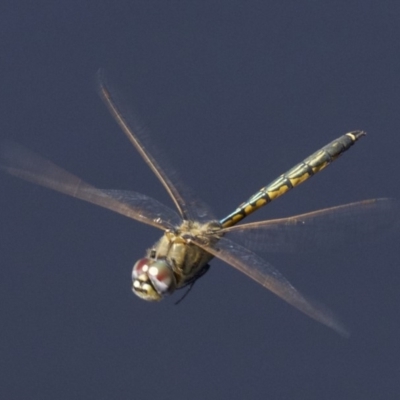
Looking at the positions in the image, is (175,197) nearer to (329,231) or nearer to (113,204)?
(113,204)

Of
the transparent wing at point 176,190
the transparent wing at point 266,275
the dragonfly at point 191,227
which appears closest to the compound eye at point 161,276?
the dragonfly at point 191,227

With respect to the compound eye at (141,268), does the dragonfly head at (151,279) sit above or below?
below

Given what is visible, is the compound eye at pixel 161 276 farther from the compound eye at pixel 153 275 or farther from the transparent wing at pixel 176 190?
the transparent wing at pixel 176 190

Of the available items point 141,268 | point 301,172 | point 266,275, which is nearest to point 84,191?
point 141,268

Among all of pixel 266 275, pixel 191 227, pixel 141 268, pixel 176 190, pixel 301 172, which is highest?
pixel 301 172

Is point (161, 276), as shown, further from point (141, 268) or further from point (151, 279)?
point (141, 268)

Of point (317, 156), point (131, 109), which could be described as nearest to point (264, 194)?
point (317, 156)

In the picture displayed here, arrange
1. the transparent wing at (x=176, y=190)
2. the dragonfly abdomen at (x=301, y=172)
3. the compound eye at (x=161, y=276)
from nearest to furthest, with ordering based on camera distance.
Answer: the compound eye at (x=161, y=276), the transparent wing at (x=176, y=190), the dragonfly abdomen at (x=301, y=172)

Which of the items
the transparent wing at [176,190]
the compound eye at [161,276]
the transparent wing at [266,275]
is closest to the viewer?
the transparent wing at [266,275]

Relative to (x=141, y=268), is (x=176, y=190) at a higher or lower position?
higher
